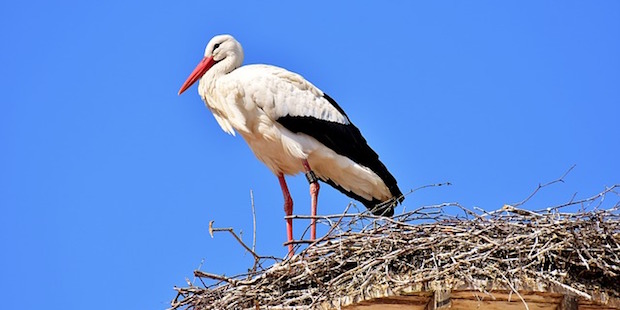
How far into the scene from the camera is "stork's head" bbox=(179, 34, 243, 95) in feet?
29.9

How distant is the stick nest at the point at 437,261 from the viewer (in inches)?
226

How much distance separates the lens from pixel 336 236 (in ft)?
21.0

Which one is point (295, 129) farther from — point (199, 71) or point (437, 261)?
point (437, 261)

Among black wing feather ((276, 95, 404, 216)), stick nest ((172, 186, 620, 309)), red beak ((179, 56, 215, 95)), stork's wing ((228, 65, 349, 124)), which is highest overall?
red beak ((179, 56, 215, 95))

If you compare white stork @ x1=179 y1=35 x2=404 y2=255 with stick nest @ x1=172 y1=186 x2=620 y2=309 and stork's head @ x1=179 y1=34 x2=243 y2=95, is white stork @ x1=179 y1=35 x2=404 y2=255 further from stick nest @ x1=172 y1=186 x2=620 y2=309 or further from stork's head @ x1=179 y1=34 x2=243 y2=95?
stick nest @ x1=172 y1=186 x2=620 y2=309

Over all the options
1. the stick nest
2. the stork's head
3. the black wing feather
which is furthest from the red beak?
the stick nest

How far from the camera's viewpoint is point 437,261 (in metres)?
5.93

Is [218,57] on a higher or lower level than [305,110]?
higher

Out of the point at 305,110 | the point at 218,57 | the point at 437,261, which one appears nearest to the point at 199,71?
the point at 218,57

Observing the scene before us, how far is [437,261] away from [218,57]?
3613mm

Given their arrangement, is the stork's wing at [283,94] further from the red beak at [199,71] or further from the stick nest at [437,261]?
the stick nest at [437,261]

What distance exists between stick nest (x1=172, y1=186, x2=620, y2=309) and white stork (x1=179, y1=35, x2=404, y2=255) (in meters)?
2.04

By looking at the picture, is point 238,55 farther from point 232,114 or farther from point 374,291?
point 374,291

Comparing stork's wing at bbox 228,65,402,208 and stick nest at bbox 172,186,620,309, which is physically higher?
stork's wing at bbox 228,65,402,208
